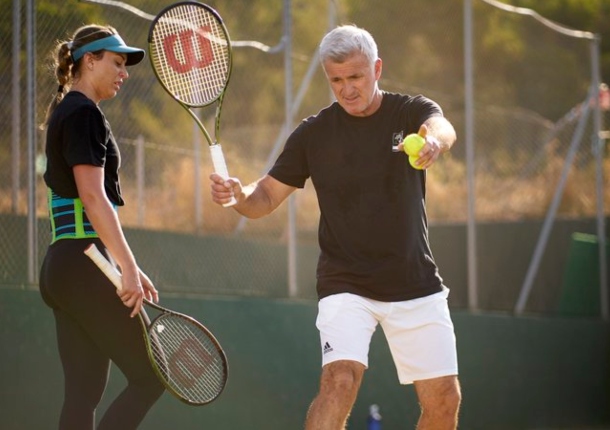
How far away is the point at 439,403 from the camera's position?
5.23 metres

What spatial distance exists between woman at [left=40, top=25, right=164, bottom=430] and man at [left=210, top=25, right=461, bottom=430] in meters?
0.67

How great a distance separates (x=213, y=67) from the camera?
559 centimetres

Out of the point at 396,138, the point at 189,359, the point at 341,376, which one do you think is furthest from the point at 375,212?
the point at 189,359

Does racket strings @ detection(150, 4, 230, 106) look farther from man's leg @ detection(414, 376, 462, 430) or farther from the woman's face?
man's leg @ detection(414, 376, 462, 430)

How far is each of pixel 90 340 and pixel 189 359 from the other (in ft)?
1.63

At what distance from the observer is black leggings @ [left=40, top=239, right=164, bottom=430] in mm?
4754

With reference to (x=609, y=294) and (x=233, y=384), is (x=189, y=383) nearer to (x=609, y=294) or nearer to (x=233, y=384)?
(x=233, y=384)

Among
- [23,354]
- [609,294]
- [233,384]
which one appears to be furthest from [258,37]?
[609,294]

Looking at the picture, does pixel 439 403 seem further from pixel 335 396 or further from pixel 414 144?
pixel 414 144

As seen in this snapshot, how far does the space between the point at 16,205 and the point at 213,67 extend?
1702 mm

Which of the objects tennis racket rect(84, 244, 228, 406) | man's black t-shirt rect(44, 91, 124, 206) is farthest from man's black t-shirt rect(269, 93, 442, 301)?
man's black t-shirt rect(44, 91, 124, 206)

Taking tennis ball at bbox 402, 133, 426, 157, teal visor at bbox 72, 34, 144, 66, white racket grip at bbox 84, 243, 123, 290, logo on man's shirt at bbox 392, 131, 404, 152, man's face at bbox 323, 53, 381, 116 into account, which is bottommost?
white racket grip at bbox 84, 243, 123, 290

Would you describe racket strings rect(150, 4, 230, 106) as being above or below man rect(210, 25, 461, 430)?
above

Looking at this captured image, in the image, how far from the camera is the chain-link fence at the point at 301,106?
22.3 feet
